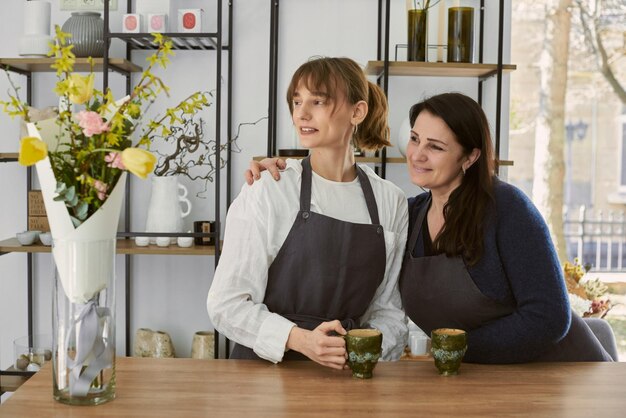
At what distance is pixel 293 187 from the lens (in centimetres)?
223

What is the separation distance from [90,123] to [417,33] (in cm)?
239

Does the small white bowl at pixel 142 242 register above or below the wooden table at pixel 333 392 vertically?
above

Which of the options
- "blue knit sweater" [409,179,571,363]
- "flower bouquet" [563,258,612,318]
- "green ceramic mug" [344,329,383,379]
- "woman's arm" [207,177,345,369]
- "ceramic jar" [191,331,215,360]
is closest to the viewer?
"green ceramic mug" [344,329,383,379]

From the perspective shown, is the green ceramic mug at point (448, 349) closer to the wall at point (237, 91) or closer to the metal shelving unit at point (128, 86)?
the metal shelving unit at point (128, 86)

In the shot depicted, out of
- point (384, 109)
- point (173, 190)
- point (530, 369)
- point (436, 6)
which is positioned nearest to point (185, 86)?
point (173, 190)

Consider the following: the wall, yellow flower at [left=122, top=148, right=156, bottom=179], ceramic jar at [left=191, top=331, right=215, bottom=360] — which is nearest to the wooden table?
yellow flower at [left=122, top=148, right=156, bottom=179]

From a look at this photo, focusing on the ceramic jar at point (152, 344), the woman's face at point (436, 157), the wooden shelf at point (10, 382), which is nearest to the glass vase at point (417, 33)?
the woman's face at point (436, 157)

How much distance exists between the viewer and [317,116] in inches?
87.5

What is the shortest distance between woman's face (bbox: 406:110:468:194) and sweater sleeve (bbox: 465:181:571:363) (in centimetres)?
21

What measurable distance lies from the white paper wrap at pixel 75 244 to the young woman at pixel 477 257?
0.67 m

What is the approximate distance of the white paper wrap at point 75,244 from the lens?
1.62m

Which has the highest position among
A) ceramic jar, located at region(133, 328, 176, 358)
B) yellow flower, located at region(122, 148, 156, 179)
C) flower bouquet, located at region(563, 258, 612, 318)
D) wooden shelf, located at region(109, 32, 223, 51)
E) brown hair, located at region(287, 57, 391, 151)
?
wooden shelf, located at region(109, 32, 223, 51)

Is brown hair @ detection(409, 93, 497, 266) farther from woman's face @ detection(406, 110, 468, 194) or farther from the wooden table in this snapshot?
the wooden table

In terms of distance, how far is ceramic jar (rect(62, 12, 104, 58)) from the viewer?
3779 millimetres
